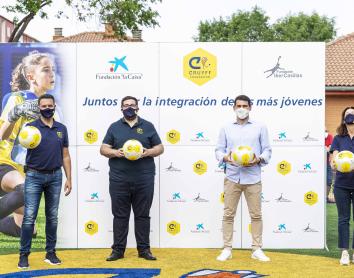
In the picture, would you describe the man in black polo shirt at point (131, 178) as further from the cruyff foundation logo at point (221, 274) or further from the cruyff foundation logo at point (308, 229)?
the cruyff foundation logo at point (308, 229)

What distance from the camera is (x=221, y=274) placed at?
6.47 m

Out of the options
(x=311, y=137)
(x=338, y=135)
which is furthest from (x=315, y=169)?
(x=338, y=135)

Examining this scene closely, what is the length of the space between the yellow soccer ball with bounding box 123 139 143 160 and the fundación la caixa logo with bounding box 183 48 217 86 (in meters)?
1.37

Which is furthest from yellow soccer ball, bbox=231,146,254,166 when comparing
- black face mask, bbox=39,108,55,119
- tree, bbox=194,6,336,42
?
tree, bbox=194,6,336,42

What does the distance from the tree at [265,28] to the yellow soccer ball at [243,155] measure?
41824 mm

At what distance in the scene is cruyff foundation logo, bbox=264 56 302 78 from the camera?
7.96m

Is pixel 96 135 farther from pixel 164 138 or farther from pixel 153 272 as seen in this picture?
pixel 153 272

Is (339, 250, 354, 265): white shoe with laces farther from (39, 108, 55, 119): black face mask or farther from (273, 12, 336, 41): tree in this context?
(273, 12, 336, 41): tree

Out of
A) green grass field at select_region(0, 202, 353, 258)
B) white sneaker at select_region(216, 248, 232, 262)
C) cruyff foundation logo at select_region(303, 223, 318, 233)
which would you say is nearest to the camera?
white sneaker at select_region(216, 248, 232, 262)

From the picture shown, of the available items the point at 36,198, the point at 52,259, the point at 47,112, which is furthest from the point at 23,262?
the point at 47,112

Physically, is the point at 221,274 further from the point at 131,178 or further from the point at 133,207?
the point at 131,178

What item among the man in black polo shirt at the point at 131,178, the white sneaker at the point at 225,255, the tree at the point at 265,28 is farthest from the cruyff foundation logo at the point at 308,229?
the tree at the point at 265,28

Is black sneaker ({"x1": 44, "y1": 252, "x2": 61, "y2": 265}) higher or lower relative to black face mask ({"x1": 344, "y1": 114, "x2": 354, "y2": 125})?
lower

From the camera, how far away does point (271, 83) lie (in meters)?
7.96
